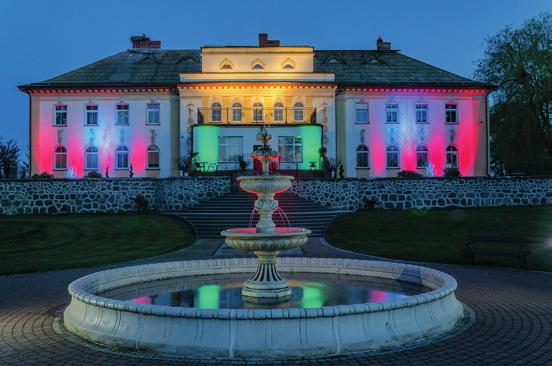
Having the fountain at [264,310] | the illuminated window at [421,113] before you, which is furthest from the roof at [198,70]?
the fountain at [264,310]

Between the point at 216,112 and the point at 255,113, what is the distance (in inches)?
113

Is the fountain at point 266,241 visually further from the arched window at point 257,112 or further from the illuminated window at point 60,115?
the illuminated window at point 60,115

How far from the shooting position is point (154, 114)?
3797 centimetres

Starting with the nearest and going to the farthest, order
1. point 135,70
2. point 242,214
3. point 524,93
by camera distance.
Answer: point 242,214, point 524,93, point 135,70

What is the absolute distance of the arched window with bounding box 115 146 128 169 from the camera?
37.5 m

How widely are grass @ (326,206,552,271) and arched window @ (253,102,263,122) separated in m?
13.5

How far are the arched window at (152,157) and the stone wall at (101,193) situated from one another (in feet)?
29.5

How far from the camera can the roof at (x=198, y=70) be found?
3784 cm

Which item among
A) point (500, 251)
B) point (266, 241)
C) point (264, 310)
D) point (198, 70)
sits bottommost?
point (500, 251)

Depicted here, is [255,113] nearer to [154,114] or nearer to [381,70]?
[154,114]

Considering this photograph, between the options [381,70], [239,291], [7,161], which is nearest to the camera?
[239,291]

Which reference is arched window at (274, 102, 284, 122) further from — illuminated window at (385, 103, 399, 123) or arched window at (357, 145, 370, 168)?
illuminated window at (385, 103, 399, 123)

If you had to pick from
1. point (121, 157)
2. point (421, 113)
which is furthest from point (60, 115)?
point (421, 113)

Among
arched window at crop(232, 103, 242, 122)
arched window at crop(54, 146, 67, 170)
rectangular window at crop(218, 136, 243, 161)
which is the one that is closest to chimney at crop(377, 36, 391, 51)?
arched window at crop(232, 103, 242, 122)
